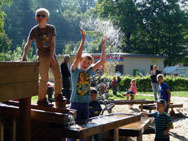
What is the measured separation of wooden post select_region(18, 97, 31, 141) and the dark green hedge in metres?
20.2

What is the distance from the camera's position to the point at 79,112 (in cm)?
401

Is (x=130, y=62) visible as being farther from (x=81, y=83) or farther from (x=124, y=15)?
(x=81, y=83)

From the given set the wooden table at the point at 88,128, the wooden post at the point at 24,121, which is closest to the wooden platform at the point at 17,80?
the wooden post at the point at 24,121

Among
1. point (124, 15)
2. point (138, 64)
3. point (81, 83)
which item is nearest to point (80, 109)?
point (81, 83)

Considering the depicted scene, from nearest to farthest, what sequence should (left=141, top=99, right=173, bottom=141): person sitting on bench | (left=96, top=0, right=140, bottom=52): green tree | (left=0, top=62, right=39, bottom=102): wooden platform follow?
(left=0, top=62, right=39, bottom=102): wooden platform
(left=141, top=99, right=173, bottom=141): person sitting on bench
(left=96, top=0, right=140, bottom=52): green tree

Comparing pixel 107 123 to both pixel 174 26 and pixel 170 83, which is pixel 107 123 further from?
pixel 174 26

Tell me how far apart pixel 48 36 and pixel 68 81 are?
5.89 metres

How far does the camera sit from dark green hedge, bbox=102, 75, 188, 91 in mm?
22864

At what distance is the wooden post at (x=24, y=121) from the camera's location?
2715mm

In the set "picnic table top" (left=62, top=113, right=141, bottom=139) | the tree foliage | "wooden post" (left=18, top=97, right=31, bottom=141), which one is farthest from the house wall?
"wooden post" (left=18, top=97, right=31, bottom=141)

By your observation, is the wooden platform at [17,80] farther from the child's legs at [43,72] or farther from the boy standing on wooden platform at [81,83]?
the boy standing on wooden platform at [81,83]

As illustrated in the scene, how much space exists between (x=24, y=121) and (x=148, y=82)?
71.1 ft

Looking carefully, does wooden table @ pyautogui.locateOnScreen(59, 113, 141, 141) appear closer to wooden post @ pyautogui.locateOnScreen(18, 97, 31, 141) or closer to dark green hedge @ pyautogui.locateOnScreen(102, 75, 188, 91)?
wooden post @ pyautogui.locateOnScreen(18, 97, 31, 141)

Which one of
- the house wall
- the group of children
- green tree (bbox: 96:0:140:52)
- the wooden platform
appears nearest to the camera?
the wooden platform
